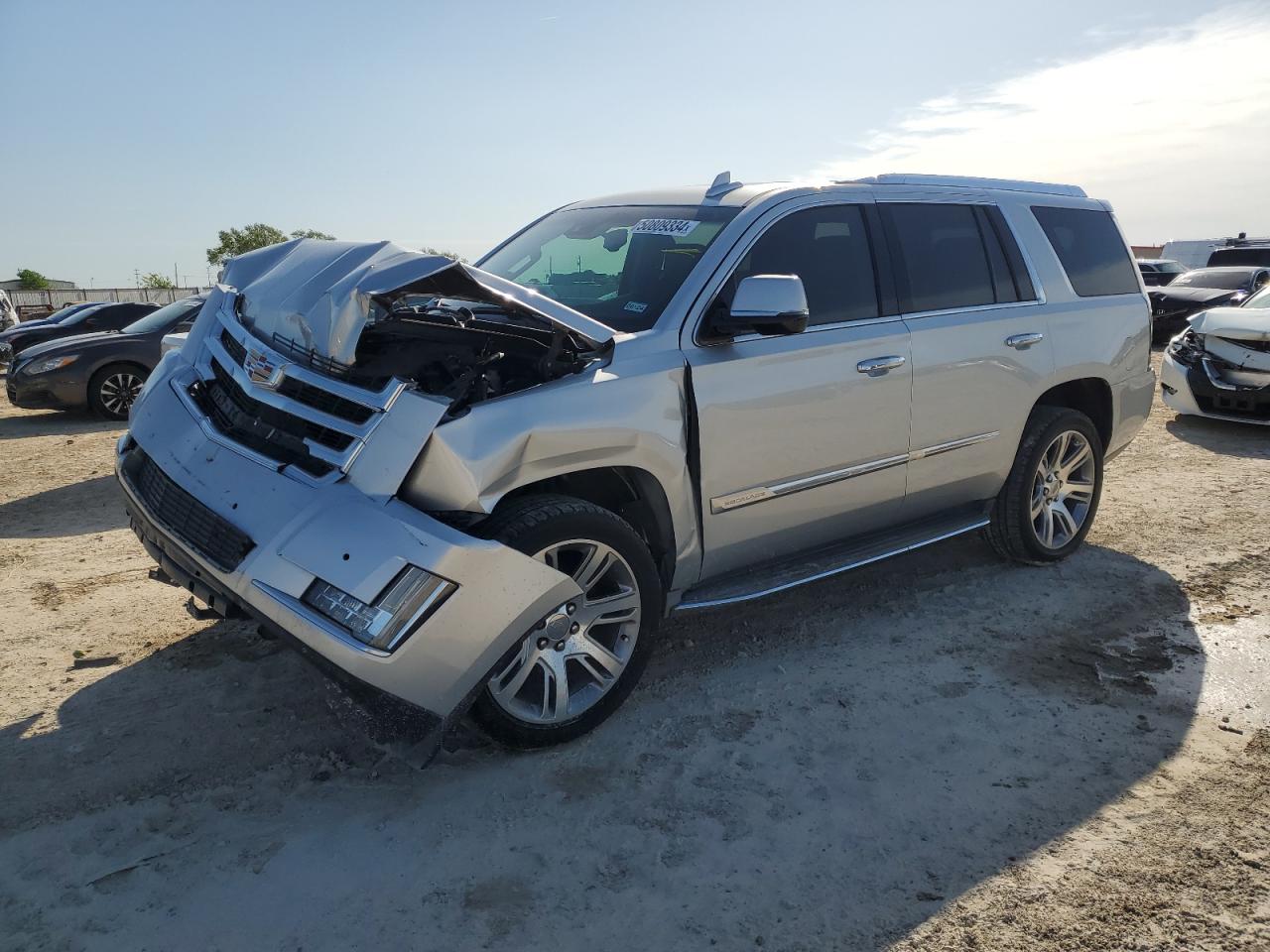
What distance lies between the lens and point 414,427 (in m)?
3.05

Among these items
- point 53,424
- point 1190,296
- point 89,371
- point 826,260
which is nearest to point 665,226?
point 826,260

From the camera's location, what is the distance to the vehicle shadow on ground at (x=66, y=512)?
6316 mm

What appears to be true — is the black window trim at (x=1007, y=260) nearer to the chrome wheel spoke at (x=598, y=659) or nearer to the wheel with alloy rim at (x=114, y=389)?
the chrome wheel spoke at (x=598, y=659)

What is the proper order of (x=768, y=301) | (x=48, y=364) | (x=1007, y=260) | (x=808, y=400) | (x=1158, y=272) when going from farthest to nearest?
(x=1158, y=272) < (x=48, y=364) < (x=1007, y=260) < (x=808, y=400) < (x=768, y=301)

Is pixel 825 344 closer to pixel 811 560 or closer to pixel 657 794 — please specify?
pixel 811 560

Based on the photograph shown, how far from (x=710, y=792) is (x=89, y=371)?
10238mm

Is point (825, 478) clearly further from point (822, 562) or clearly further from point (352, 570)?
point (352, 570)

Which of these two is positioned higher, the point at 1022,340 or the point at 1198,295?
the point at 1022,340

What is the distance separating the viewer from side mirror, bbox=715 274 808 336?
11.8 feet

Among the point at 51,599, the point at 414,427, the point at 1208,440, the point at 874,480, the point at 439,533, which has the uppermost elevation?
the point at 414,427

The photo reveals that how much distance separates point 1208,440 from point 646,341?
743 cm

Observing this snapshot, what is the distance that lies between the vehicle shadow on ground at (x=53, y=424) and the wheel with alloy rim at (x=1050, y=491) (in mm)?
9476

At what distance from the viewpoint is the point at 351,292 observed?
3244mm

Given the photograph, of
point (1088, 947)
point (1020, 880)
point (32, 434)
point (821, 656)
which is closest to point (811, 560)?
point (821, 656)
